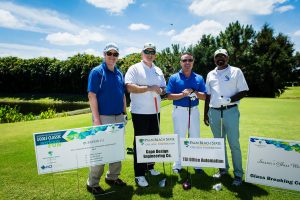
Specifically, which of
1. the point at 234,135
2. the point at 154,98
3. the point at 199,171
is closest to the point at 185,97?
the point at 154,98

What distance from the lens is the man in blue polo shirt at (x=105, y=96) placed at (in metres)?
4.58

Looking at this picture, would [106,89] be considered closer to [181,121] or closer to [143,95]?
[143,95]

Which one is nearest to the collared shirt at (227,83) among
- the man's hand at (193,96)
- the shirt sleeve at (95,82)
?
the man's hand at (193,96)

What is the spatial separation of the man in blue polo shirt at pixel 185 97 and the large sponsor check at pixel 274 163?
1.39m

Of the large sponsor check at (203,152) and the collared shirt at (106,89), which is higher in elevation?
the collared shirt at (106,89)

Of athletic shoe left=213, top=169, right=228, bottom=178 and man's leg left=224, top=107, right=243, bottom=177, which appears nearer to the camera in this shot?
man's leg left=224, top=107, right=243, bottom=177

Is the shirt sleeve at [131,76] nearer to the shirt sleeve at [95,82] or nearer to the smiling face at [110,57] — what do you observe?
the smiling face at [110,57]

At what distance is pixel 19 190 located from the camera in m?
4.70

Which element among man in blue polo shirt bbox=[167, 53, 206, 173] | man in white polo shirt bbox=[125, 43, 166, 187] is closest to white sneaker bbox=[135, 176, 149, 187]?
man in white polo shirt bbox=[125, 43, 166, 187]

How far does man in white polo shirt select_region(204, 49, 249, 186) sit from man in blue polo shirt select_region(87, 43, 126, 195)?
6.00 feet

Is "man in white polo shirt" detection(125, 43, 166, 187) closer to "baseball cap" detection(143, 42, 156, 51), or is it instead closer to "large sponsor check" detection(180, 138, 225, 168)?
"baseball cap" detection(143, 42, 156, 51)

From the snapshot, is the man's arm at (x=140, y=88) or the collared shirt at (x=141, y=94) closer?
the man's arm at (x=140, y=88)

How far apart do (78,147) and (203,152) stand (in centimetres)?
208

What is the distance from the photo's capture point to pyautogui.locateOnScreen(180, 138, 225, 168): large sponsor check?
4484 mm
